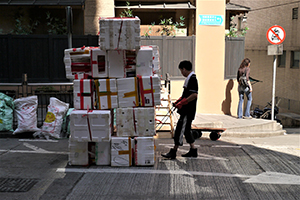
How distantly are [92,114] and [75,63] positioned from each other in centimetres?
101

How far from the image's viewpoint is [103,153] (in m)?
6.71

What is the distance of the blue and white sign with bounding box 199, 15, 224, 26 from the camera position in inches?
536

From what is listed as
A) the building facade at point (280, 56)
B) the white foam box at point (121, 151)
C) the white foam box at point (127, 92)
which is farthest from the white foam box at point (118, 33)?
the building facade at point (280, 56)

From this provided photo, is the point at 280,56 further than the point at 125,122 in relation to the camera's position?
Yes

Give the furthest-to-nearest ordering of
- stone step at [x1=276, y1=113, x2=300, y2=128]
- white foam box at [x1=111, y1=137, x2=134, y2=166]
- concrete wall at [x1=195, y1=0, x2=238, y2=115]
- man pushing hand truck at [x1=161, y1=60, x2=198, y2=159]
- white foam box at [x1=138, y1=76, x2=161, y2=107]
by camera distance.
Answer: stone step at [x1=276, y1=113, x2=300, y2=128] < concrete wall at [x1=195, y1=0, x2=238, y2=115] < man pushing hand truck at [x1=161, y1=60, x2=198, y2=159] < white foam box at [x1=111, y1=137, x2=134, y2=166] < white foam box at [x1=138, y1=76, x2=161, y2=107]

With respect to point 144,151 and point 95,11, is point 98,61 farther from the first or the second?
point 95,11

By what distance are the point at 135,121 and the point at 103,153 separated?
0.86 meters

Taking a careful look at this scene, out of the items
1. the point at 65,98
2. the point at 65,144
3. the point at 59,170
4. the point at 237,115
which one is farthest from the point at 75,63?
the point at 237,115

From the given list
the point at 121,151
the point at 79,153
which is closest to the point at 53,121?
the point at 79,153

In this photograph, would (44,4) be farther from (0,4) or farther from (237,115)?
(237,115)

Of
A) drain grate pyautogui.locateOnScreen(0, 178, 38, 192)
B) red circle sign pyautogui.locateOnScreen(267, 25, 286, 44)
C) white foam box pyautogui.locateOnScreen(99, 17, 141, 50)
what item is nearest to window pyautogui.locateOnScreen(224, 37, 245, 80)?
red circle sign pyautogui.locateOnScreen(267, 25, 286, 44)

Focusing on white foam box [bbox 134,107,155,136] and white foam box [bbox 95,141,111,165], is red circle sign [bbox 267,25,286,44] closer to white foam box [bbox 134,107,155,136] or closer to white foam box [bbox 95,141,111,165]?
white foam box [bbox 134,107,155,136]

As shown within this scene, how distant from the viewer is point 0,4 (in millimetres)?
12484

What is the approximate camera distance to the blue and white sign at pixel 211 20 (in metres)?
13.6
